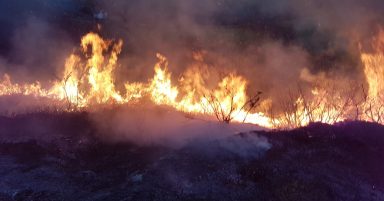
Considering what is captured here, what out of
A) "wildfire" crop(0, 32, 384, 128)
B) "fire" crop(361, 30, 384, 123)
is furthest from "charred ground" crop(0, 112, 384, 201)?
"fire" crop(361, 30, 384, 123)

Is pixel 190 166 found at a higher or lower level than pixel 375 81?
lower

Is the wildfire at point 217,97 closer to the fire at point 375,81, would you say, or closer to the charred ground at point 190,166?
the fire at point 375,81

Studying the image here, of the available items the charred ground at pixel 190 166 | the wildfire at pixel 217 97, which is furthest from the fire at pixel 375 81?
the charred ground at pixel 190 166

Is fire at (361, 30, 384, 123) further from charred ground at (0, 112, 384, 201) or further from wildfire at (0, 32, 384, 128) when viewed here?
charred ground at (0, 112, 384, 201)

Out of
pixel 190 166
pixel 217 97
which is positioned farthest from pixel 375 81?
pixel 190 166

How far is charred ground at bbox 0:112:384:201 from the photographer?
34.9 ft

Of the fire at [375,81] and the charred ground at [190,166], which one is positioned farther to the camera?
the fire at [375,81]

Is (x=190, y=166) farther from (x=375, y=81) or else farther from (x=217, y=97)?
(x=375, y=81)

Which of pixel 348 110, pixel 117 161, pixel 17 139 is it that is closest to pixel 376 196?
pixel 117 161

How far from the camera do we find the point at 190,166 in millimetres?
11562

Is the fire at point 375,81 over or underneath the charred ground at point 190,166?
over

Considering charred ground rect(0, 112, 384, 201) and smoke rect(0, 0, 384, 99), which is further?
smoke rect(0, 0, 384, 99)

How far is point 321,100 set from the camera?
67.2ft

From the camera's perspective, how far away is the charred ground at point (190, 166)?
10.6 m
